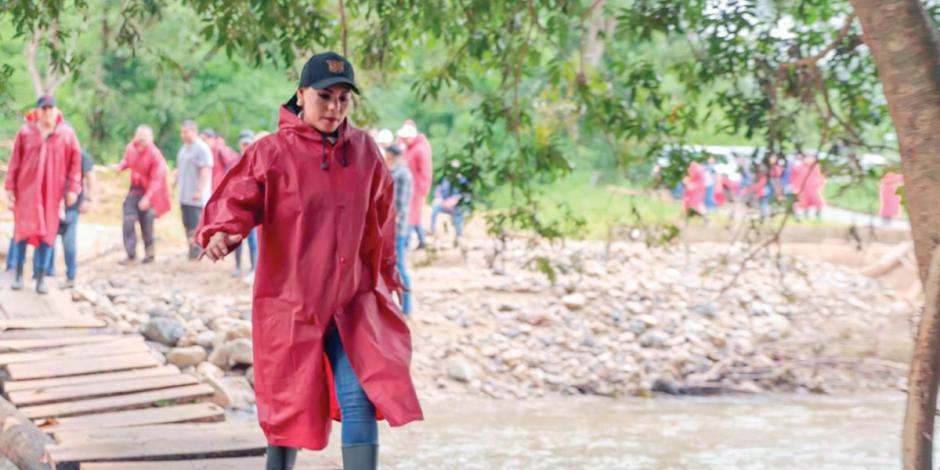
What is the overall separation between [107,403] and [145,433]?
1.10 m

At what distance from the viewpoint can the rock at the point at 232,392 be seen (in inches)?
445

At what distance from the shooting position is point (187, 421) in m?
8.05

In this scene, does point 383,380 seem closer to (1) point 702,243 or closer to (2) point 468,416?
(2) point 468,416

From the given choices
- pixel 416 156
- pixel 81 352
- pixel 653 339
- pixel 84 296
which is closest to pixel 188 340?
pixel 84 296

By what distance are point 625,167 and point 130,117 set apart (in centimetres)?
1766

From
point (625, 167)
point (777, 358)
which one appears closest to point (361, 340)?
point (625, 167)

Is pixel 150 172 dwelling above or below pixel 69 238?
above

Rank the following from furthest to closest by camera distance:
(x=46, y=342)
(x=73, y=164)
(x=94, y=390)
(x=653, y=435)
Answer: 1. (x=73, y=164)
2. (x=653, y=435)
3. (x=46, y=342)
4. (x=94, y=390)

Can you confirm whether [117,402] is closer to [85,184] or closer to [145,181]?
[85,184]

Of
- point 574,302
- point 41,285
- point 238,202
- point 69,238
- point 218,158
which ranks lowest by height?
point 574,302

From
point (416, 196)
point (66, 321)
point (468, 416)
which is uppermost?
point (416, 196)

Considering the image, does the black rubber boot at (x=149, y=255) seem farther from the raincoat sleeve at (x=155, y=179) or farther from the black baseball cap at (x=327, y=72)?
the black baseball cap at (x=327, y=72)

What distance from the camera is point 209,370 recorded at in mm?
12125

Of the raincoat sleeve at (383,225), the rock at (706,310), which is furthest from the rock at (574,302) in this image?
the raincoat sleeve at (383,225)
